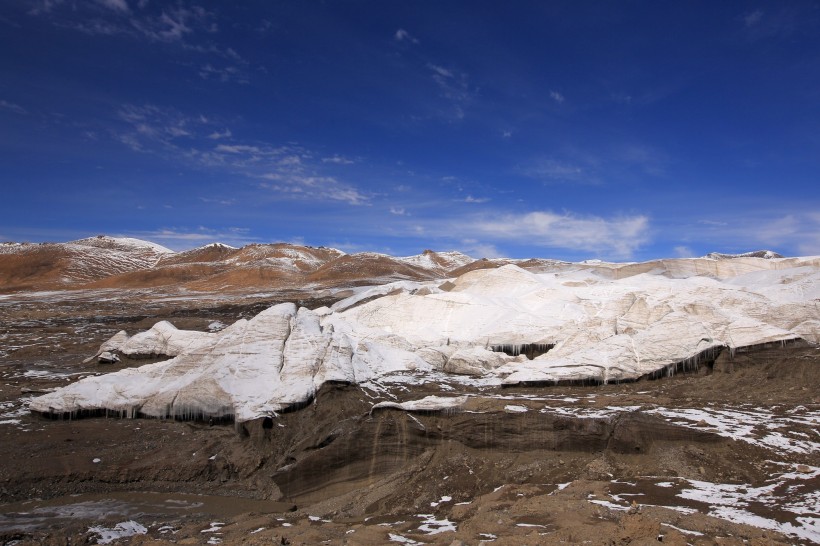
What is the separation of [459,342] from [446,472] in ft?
32.6

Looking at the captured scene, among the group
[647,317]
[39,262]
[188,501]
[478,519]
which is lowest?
[188,501]

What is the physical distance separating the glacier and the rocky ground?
0.73 metres

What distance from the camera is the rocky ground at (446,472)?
6.80m

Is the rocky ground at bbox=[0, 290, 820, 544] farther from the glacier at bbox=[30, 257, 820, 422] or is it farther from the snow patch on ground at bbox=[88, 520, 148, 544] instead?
the glacier at bbox=[30, 257, 820, 422]

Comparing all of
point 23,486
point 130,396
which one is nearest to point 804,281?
point 130,396

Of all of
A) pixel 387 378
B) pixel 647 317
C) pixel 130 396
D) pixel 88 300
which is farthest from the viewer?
pixel 88 300

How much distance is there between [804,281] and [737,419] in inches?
573

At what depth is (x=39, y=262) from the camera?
283ft

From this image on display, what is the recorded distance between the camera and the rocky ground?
6805 mm

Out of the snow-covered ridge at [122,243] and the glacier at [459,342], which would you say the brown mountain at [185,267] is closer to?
the snow-covered ridge at [122,243]

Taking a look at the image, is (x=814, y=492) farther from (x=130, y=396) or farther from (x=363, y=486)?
(x=130, y=396)

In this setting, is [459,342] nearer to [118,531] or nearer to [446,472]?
[446,472]

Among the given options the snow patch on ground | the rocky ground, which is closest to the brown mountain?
the rocky ground

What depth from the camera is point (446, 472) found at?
9406 millimetres
